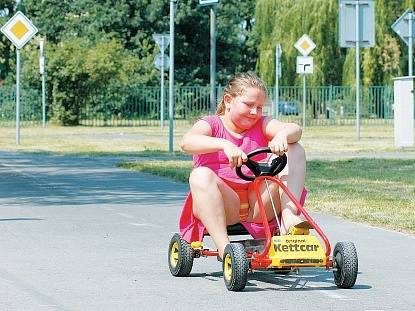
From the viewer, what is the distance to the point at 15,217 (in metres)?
14.3

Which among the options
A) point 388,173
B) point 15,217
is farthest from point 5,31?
point 15,217

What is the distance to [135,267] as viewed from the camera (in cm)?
984

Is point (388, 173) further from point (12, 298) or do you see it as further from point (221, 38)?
point (221, 38)

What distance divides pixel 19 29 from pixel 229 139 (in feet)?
79.0

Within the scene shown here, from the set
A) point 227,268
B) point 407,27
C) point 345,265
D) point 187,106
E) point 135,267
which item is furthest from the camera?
point 187,106

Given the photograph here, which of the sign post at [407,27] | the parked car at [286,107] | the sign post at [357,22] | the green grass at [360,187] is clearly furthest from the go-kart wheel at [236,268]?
the parked car at [286,107]

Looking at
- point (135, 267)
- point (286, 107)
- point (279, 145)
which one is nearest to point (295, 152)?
point (279, 145)

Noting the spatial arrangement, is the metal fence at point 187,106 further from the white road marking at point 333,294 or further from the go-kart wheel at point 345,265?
the white road marking at point 333,294

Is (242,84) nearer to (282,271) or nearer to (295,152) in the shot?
(295,152)

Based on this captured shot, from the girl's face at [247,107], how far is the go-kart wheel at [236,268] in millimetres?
1103

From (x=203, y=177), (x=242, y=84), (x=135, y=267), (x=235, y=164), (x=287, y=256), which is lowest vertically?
(x=135, y=267)

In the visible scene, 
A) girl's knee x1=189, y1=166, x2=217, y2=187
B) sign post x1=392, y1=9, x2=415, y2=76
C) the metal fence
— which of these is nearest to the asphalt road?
girl's knee x1=189, y1=166, x2=217, y2=187

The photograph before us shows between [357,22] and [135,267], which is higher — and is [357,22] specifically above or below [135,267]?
above

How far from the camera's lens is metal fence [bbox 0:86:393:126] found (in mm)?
58094
